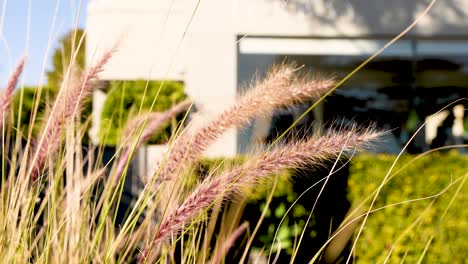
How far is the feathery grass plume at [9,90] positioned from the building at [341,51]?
410cm

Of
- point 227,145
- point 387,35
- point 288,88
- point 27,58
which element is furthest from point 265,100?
point 387,35

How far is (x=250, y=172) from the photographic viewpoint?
1.24m

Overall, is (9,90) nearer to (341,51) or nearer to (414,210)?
(414,210)

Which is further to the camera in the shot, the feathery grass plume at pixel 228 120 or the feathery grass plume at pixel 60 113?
the feathery grass plume at pixel 60 113

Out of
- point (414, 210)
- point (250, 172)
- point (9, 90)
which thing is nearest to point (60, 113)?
point (9, 90)

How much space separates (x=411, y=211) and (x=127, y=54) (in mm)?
4880

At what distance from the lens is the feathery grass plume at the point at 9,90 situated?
157 cm

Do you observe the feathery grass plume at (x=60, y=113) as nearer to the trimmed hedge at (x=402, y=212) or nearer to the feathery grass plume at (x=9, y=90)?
the feathery grass plume at (x=9, y=90)

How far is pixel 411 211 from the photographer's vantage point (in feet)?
10.8

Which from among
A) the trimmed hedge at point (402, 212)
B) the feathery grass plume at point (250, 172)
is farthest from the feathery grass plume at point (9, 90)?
the trimmed hedge at point (402, 212)

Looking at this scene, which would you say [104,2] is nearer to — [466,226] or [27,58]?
[466,226]

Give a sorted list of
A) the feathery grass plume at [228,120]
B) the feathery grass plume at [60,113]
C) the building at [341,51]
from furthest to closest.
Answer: the building at [341,51] < the feathery grass plume at [60,113] < the feathery grass plume at [228,120]

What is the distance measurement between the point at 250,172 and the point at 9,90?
69 centimetres

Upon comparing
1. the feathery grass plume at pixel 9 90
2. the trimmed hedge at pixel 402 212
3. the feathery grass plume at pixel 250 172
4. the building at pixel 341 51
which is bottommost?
the trimmed hedge at pixel 402 212
